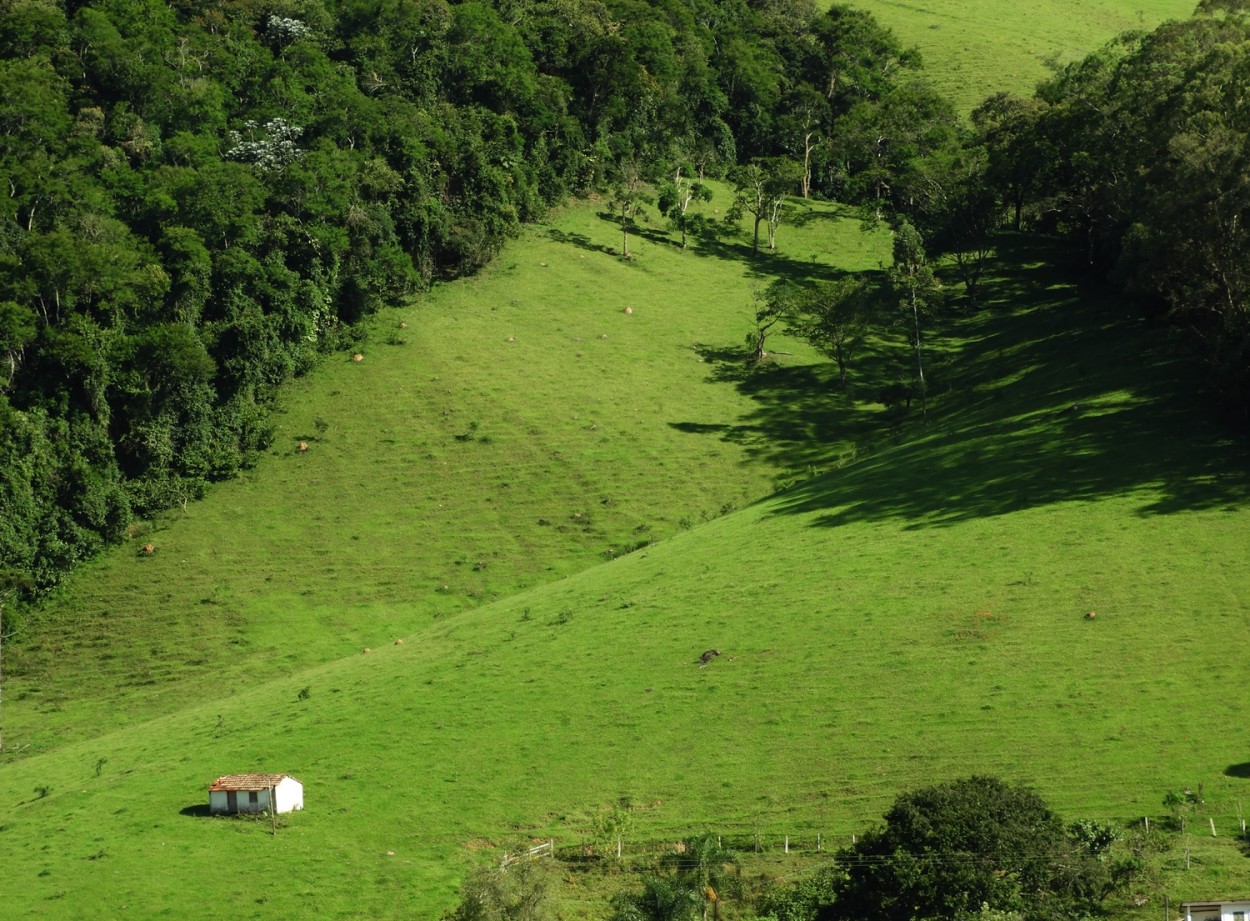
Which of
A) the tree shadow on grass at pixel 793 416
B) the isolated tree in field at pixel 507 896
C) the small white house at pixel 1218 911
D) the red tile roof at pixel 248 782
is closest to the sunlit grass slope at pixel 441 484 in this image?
the tree shadow on grass at pixel 793 416

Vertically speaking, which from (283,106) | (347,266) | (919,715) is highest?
(283,106)

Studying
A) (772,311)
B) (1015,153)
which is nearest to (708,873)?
(772,311)

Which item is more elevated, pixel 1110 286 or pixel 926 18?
pixel 926 18

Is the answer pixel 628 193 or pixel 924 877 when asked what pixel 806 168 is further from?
pixel 924 877

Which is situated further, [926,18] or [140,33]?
[926,18]

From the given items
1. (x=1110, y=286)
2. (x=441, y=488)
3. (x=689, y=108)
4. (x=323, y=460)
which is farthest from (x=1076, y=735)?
(x=689, y=108)

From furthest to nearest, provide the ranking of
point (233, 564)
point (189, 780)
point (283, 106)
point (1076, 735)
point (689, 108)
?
point (689, 108) → point (283, 106) → point (233, 564) → point (189, 780) → point (1076, 735)

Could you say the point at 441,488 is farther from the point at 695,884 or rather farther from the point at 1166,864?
the point at 1166,864

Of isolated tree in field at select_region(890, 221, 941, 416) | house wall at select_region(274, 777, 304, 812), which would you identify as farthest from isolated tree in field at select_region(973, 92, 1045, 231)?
house wall at select_region(274, 777, 304, 812)
